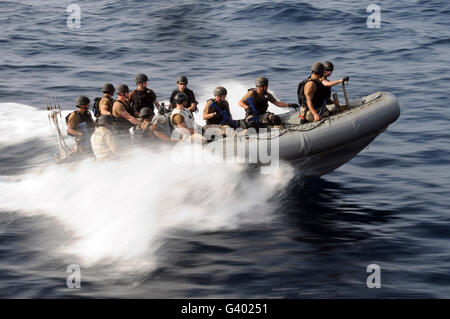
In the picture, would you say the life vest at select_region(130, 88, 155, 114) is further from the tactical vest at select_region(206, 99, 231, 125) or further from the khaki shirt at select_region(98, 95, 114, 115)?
the tactical vest at select_region(206, 99, 231, 125)

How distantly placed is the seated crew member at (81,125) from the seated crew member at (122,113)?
472 millimetres

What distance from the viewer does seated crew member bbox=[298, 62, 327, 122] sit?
35.4 ft

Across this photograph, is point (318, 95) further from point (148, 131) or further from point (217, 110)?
point (148, 131)

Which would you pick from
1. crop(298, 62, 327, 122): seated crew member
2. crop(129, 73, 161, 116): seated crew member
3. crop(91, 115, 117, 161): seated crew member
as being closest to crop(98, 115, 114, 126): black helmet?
crop(91, 115, 117, 161): seated crew member

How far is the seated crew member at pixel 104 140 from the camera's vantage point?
10156 mm

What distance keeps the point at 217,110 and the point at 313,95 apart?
1.87 m

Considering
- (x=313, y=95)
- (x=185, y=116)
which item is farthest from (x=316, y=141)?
(x=185, y=116)

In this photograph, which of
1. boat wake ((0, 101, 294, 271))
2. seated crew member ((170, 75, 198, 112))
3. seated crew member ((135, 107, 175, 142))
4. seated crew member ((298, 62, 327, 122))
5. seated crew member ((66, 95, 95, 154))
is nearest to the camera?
boat wake ((0, 101, 294, 271))

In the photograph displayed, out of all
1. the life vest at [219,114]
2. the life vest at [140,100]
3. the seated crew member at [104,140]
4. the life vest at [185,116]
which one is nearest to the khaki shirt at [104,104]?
the seated crew member at [104,140]

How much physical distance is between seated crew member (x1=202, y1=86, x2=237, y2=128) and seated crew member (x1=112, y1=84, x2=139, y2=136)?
53.4 inches

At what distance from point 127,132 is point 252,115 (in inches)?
96.0

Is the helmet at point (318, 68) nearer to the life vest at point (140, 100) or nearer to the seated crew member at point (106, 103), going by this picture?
the life vest at point (140, 100)

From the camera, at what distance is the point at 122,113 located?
35.2 feet

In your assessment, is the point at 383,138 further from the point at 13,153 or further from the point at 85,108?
the point at 13,153
